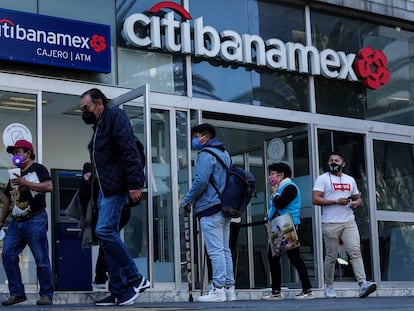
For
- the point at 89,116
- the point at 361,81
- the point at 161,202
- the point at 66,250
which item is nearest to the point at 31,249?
the point at 89,116

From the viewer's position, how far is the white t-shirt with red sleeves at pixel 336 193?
9539 mm

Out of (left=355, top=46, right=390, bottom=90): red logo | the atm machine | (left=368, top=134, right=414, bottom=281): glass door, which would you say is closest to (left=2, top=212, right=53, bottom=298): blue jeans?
the atm machine

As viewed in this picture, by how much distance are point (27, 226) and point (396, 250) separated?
750cm

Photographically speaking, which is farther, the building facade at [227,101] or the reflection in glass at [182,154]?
the reflection in glass at [182,154]

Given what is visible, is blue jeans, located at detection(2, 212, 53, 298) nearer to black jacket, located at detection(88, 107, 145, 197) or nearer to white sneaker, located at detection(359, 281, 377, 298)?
black jacket, located at detection(88, 107, 145, 197)

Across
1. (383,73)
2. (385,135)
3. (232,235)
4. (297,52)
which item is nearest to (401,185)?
(385,135)

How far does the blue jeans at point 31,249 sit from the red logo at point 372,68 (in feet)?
22.8

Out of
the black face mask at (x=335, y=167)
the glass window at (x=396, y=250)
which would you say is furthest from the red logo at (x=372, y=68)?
the black face mask at (x=335, y=167)

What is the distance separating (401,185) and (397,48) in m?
2.32

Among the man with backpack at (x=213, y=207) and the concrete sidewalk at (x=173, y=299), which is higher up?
the man with backpack at (x=213, y=207)

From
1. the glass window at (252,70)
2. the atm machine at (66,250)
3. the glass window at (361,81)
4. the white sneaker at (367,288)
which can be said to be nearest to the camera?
the white sneaker at (367,288)

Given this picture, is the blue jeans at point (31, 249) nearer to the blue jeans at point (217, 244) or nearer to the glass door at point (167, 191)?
the blue jeans at point (217, 244)

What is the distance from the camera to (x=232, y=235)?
10.7 m

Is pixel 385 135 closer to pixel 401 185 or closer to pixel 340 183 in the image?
pixel 401 185
